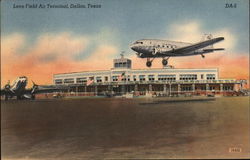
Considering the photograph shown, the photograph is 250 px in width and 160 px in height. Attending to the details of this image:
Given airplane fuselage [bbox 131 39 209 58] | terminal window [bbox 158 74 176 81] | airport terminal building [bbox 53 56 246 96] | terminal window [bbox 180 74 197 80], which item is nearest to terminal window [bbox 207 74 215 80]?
airport terminal building [bbox 53 56 246 96]

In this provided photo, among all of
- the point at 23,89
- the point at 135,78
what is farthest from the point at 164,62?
the point at 23,89

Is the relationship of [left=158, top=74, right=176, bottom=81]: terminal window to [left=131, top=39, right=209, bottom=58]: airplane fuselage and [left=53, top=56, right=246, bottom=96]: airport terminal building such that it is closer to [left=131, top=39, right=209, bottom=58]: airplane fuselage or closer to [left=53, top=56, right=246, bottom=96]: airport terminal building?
[left=53, top=56, right=246, bottom=96]: airport terminal building

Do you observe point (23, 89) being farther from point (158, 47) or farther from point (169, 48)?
point (169, 48)

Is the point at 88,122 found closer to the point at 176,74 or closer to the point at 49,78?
the point at 49,78

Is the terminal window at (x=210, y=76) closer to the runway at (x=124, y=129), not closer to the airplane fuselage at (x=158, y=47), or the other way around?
the airplane fuselage at (x=158, y=47)

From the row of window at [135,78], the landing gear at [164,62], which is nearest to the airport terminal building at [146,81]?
the row of window at [135,78]

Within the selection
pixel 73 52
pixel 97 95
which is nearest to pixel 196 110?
pixel 97 95
